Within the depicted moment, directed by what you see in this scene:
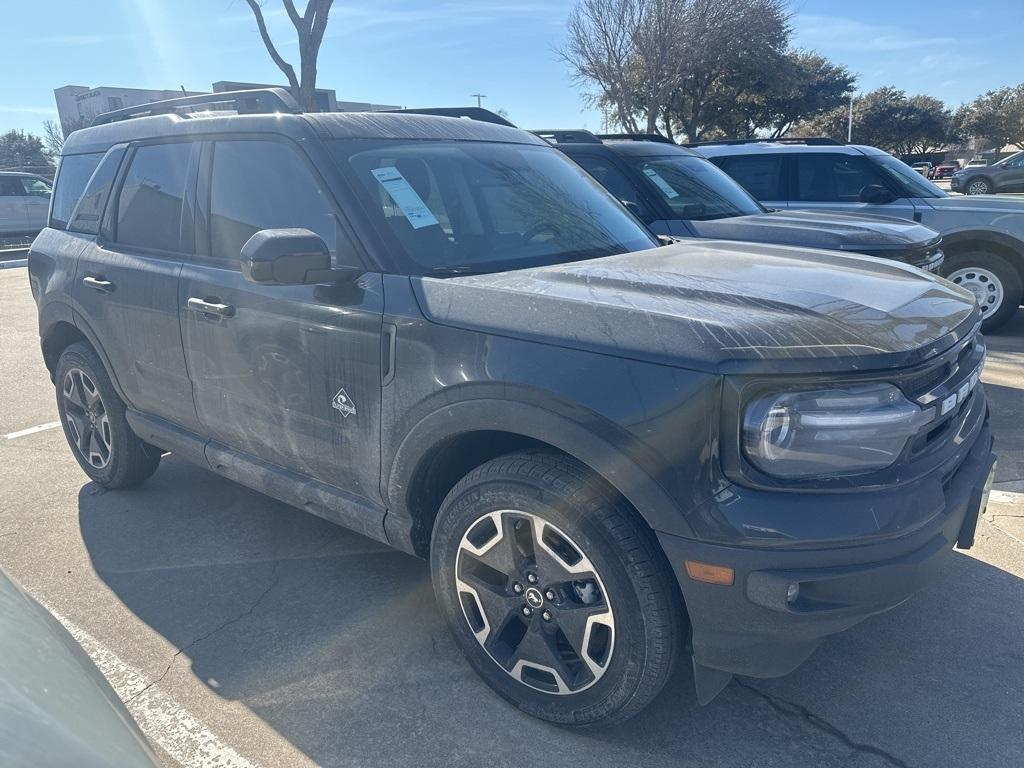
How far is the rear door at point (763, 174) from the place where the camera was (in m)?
8.48

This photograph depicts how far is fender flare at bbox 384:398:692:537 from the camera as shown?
2.04 meters

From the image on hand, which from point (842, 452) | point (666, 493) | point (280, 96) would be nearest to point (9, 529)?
point (280, 96)

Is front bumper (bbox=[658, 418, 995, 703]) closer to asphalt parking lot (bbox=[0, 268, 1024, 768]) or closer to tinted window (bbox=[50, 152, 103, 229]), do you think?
asphalt parking lot (bbox=[0, 268, 1024, 768])

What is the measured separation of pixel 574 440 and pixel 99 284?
111 inches

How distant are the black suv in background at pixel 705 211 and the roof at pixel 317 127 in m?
2.43

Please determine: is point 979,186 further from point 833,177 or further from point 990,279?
point 990,279

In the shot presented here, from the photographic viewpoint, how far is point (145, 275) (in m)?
3.57

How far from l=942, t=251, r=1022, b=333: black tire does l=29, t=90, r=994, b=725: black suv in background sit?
17.5 feet

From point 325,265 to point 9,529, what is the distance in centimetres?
263

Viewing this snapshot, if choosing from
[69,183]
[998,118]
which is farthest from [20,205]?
[998,118]

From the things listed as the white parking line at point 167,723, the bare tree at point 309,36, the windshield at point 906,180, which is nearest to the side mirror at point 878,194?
the windshield at point 906,180

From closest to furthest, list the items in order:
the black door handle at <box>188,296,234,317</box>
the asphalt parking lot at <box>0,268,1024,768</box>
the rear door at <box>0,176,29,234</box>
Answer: the asphalt parking lot at <box>0,268,1024,768</box>, the black door handle at <box>188,296,234,317</box>, the rear door at <box>0,176,29,234</box>

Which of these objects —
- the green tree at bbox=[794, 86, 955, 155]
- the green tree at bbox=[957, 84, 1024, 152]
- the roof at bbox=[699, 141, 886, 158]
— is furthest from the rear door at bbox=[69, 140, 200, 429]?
the green tree at bbox=[957, 84, 1024, 152]

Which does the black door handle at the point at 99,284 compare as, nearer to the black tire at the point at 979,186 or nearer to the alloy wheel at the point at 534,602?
the alloy wheel at the point at 534,602
